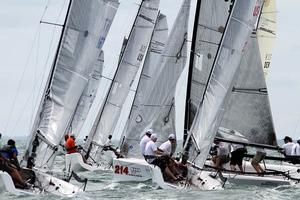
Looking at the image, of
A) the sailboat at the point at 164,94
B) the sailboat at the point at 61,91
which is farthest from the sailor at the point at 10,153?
the sailboat at the point at 164,94

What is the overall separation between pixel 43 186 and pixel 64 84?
101 inches

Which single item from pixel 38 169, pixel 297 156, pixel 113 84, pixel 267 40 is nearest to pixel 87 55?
pixel 38 169

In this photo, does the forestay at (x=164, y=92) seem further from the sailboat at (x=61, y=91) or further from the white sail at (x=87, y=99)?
the white sail at (x=87, y=99)

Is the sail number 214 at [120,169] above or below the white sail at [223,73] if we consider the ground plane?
below

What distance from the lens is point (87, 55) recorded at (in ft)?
66.8

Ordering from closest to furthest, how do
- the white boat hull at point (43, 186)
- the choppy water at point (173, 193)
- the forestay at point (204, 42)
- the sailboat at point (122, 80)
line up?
the white boat hull at point (43, 186)
the choppy water at point (173, 193)
the forestay at point (204, 42)
the sailboat at point (122, 80)

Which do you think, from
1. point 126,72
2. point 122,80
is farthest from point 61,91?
point 122,80

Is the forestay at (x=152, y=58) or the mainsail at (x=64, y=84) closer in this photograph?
the mainsail at (x=64, y=84)

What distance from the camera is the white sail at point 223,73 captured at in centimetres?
2036

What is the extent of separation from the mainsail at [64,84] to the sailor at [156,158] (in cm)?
249

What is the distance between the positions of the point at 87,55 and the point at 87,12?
112 cm

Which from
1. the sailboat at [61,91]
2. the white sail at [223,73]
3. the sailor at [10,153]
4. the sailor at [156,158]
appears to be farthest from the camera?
the sailor at [156,158]

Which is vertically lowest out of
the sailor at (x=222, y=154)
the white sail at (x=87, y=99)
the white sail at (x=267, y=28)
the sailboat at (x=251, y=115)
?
the white sail at (x=87, y=99)

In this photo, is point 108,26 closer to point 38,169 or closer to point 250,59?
point 38,169
